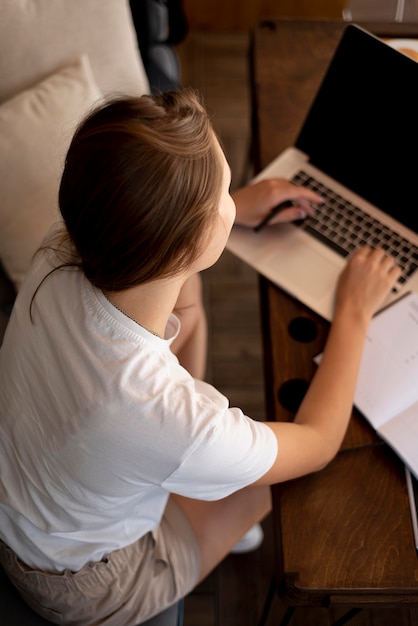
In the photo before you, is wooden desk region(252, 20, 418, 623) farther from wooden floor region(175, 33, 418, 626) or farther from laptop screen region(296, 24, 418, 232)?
laptop screen region(296, 24, 418, 232)

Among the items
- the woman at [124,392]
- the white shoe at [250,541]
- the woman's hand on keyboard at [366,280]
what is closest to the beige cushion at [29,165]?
the woman at [124,392]

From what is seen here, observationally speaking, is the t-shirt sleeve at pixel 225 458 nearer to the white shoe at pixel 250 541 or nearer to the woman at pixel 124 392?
the woman at pixel 124 392

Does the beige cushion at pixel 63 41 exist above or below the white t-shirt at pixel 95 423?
above

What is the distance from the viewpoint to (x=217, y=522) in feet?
3.63

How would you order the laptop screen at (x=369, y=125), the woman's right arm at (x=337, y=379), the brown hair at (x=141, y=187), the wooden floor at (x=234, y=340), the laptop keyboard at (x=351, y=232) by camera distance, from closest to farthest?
the brown hair at (x=141, y=187), the woman's right arm at (x=337, y=379), the laptop screen at (x=369, y=125), the laptop keyboard at (x=351, y=232), the wooden floor at (x=234, y=340)

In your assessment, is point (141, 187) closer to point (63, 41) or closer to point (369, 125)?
point (369, 125)

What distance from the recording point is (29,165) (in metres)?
1.15

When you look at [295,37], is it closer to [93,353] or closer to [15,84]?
[15,84]

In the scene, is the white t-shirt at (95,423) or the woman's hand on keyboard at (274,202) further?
the woman's hand on keyboard at (274,202)

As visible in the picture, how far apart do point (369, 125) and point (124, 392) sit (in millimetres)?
664

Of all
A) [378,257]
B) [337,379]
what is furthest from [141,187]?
[378,257]

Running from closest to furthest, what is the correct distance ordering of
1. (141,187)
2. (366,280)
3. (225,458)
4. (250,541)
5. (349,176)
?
1. (141,187)
2. (225,458)
3. (366,280)
4. (349,176)
5. (250,541)

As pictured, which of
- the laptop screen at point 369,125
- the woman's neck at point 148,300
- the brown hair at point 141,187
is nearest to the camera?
the brown hair at point 141,187

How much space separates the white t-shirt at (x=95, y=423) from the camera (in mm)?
734
